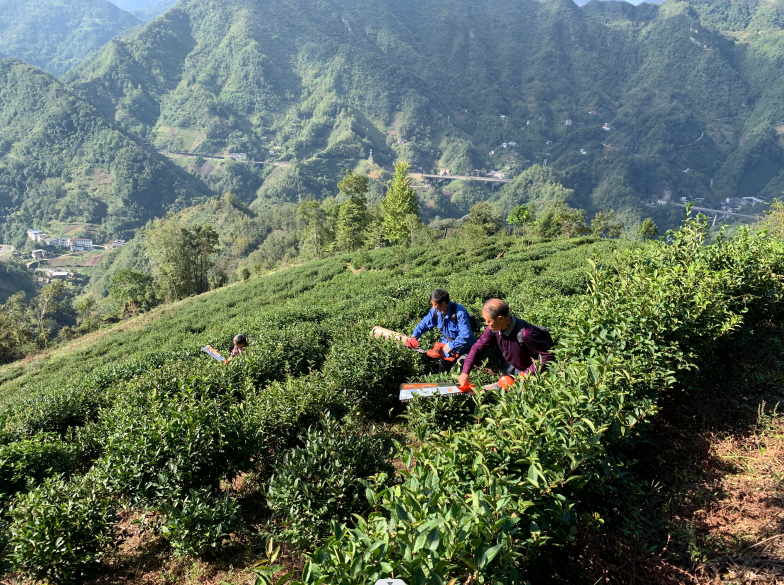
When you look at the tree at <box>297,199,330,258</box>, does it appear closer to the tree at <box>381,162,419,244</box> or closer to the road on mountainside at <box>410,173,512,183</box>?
the tree at <box>381,162,419,244</box>

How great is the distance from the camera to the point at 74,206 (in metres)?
108

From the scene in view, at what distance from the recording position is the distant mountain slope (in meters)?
107

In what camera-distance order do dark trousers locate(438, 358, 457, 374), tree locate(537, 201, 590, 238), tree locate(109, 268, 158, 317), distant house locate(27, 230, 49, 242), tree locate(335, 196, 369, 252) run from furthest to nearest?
distant house locate(27, 230, 49, 242) → tree locate(335, 196, 369, 252) → tree locate(109, 268, 158, 317) → tree locate(537, 201, 590, 238) → dark trousers locate(438, 358, 457, 374)

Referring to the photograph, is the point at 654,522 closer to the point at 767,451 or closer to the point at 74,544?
the point at 767,451

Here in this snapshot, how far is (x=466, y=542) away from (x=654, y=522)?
6.66ft

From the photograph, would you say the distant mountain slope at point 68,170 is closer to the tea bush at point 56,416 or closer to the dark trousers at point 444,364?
the tea bush at point 56,416

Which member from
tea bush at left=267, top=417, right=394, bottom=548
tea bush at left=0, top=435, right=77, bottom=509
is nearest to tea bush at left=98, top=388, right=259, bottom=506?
tea bush at left=267, top=417, right=394, bottom=548

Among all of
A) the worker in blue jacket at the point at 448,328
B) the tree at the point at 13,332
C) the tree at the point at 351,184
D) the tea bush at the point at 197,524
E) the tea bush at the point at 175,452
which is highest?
the tree at the point at 351,184

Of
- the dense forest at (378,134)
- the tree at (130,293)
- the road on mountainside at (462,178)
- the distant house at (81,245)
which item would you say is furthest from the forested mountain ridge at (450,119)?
the tree at (130,293)

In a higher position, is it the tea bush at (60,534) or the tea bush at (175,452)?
the tea bush at (175,452)

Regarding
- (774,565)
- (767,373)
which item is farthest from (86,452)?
(767,373)

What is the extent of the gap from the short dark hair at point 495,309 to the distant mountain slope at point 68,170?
395 feet

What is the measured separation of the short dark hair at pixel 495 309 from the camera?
4.13 metres

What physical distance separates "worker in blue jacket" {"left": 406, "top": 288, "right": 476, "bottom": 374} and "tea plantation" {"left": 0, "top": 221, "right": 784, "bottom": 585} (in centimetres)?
37
